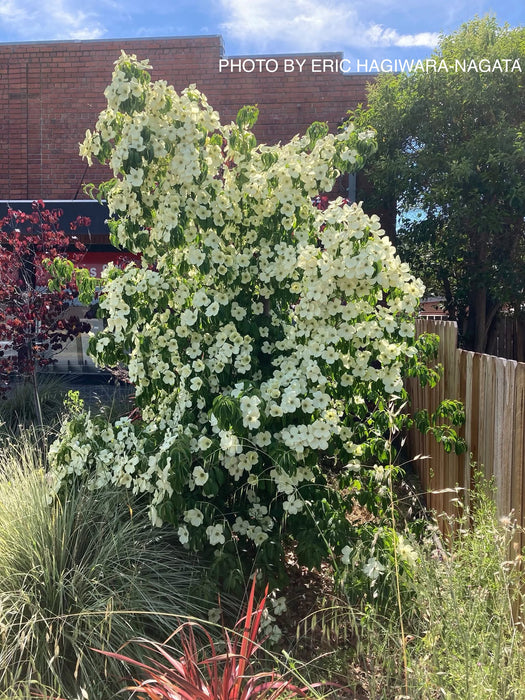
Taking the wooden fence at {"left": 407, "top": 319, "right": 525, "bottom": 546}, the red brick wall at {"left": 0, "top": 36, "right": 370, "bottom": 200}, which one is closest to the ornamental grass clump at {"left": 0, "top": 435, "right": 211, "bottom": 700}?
the wooden fence at {"left": 407, "top": 319, "right": 525, "bottom": 546}

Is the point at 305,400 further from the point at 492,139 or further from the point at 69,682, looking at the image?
the point at 492,139

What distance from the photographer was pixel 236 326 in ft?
10.9

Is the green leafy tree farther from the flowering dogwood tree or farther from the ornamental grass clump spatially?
the ornamental grass clump

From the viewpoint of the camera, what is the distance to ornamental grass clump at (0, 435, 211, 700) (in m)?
2.45

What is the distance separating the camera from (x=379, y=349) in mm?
3031

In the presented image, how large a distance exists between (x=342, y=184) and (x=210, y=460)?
721cm

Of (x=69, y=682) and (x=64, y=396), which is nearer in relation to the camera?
(x=69, y=682)

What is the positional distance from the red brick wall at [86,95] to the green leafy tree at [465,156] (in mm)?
1424

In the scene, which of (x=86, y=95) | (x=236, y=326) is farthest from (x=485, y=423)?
(x=86, y=95)

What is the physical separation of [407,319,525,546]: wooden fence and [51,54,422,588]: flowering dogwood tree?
486 mm

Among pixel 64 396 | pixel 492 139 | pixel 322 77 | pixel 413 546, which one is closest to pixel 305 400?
pixel 413 546

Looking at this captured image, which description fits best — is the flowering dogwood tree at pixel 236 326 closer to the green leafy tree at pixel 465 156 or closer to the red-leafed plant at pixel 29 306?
the red-leafed plant at pixel 29 306

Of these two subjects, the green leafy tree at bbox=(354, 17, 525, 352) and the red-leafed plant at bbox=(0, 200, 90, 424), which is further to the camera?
the green leafy tree at bbox=(354, 17, 525, 352)

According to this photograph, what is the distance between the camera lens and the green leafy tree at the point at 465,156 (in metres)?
7.48
